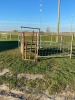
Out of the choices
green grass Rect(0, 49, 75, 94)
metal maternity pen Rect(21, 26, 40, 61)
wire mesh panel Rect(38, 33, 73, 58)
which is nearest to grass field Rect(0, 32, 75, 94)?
green grass Rect(0, 49, 75, 94)

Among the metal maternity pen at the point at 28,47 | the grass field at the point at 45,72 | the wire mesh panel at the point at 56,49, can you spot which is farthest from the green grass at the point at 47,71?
the wire mesh panel at the point at 56,49

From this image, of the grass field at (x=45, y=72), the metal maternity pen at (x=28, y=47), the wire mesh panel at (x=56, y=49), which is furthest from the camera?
the wire mesh panel at (x=56, y=49)

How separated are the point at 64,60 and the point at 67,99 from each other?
4.18 metres

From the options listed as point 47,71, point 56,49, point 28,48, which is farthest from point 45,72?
point 56,49

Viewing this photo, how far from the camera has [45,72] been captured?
8.84 meters

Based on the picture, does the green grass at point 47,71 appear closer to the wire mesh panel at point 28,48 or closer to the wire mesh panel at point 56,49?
the wire mesh panel at point 28,48

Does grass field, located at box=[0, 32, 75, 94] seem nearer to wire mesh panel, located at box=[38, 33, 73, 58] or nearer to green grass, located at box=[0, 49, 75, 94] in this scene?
green grass, located at box=[0, 49, 75, 94]

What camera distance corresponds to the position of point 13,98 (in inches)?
Result: 265

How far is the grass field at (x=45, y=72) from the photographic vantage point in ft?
25.2

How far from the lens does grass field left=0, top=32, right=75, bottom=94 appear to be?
767cm

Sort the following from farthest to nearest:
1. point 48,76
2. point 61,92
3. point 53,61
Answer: point 53,61, point 48,76, point 61,92

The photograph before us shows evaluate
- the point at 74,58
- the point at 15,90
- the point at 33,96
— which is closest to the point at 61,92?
the point at 33,96

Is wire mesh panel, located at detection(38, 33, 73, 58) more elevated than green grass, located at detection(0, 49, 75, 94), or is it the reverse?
wire mesh panel, located at detection(38, 33, 73, 58)

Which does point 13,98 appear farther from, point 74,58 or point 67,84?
point 74,58
